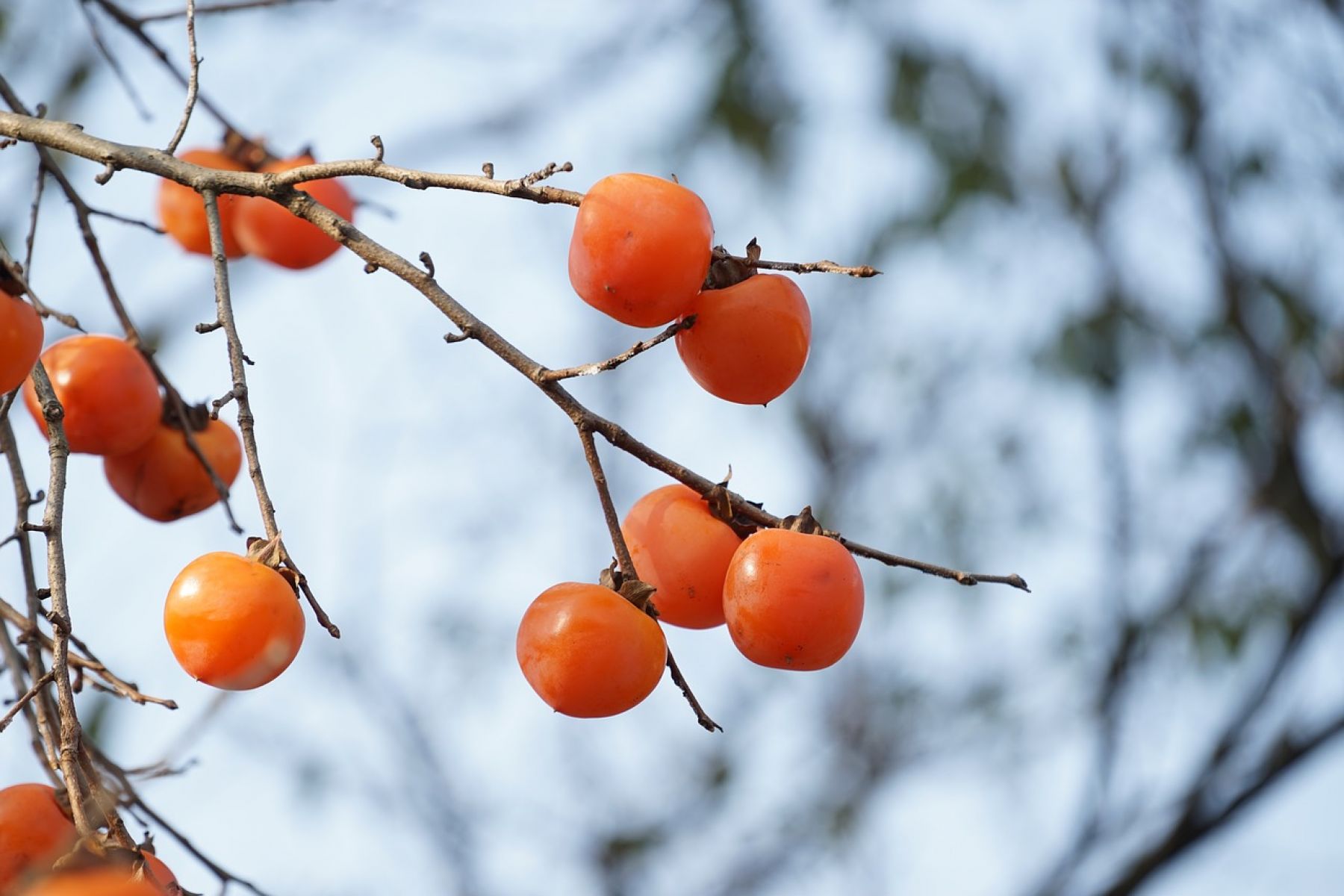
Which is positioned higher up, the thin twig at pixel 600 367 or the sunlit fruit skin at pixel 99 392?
the sunlit fruit skin at pixel 99 392

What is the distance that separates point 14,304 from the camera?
1124 mm

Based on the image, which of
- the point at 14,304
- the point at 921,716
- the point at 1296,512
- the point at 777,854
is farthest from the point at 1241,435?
the point at 14,304

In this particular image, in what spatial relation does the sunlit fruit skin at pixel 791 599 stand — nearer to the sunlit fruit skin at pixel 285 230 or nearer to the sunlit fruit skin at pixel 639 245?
the sunlit fruit skin at pixel 639 245

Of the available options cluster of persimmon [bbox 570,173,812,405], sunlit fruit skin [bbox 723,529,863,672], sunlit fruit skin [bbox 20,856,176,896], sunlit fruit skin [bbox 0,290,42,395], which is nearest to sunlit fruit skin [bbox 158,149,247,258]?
sunlit fruit skin [bbox 0,290,42,395]

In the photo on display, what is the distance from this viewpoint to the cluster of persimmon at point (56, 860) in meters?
0.82

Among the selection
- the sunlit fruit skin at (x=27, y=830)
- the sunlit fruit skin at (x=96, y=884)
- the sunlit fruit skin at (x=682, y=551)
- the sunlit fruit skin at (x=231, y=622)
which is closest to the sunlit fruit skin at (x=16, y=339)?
the sunlit fruit skin at (x=231, y=622)

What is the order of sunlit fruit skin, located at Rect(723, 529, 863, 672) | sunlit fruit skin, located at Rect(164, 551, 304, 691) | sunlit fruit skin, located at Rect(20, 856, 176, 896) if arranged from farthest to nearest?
sunlit fruit skin, located at Rect(723, 529, 863, 672) → sunlit fruit skin, located at Rect(164, 551, 304, 691) → sunlit fruit skin, located at Rect(20, 856, 176, 896)

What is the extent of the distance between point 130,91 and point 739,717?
4.79 m

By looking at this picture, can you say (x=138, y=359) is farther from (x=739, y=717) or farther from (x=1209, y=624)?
(x=739, y=717)

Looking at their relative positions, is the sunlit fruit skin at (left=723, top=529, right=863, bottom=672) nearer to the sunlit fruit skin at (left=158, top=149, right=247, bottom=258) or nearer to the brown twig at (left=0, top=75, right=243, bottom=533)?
the brown twig at (left=0, top=75, right=243, bottom=533)

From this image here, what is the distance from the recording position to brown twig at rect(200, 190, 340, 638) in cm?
107

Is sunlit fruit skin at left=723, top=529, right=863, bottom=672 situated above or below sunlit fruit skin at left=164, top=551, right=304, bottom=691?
above

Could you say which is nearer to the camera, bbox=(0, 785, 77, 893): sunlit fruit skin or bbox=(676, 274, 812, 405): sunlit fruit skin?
bbox=(0, 785, 77, 893): sunlit fruit skin

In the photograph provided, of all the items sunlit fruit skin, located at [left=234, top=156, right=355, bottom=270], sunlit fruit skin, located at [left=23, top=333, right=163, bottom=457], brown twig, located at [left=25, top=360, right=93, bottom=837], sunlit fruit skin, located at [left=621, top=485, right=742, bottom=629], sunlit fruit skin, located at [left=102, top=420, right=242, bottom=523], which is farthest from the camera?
sunlit fruit skin, located at [left=234, top=156, right=355, bottom=270]
